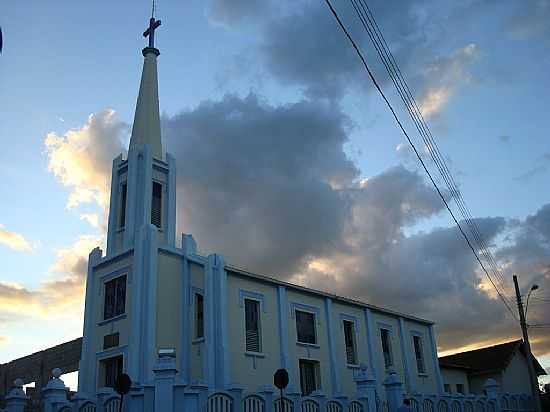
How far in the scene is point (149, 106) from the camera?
28.0 meters

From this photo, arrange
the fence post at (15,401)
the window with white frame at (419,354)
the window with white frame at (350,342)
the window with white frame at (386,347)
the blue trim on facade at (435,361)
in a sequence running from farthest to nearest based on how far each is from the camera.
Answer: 1. the blue trim on facade at (435,361)
2. the window with white frame at (419,354)
3. the window with white frame at (386,347)
4. the window with white frame at (350,342)
5. the fence post at (15,401)

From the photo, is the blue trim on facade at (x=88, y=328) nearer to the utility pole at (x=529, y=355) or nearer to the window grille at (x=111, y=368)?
the window grille at (x=111, y=368)

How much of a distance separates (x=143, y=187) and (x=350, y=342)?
13.5 m

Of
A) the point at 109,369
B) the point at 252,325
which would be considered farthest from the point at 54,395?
the point at 252,325

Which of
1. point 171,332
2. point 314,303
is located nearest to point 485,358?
point 314,303

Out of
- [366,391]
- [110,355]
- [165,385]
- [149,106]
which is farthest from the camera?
[149,106]

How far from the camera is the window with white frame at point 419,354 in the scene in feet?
113

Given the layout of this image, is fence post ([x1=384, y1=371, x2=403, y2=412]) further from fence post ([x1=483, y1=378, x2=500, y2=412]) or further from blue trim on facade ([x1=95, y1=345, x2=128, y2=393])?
blue trim on facade ([x1=95, y1=345, x2=128, y2=393])

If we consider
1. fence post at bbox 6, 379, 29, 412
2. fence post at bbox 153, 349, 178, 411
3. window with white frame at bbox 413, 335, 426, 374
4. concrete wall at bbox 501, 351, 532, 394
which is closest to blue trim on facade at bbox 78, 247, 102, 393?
fence post at bbox 6, 379, 29, 412

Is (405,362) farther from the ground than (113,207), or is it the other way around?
(113,207)

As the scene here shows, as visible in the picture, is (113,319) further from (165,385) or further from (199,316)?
(165,385)

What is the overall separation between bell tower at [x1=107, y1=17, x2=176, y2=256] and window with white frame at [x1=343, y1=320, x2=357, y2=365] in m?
10.9

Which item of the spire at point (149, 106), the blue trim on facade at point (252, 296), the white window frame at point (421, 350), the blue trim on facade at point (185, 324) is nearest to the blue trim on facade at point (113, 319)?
the blue trim on facade at point (185, 324)

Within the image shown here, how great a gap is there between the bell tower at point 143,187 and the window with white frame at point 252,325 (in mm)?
4244
